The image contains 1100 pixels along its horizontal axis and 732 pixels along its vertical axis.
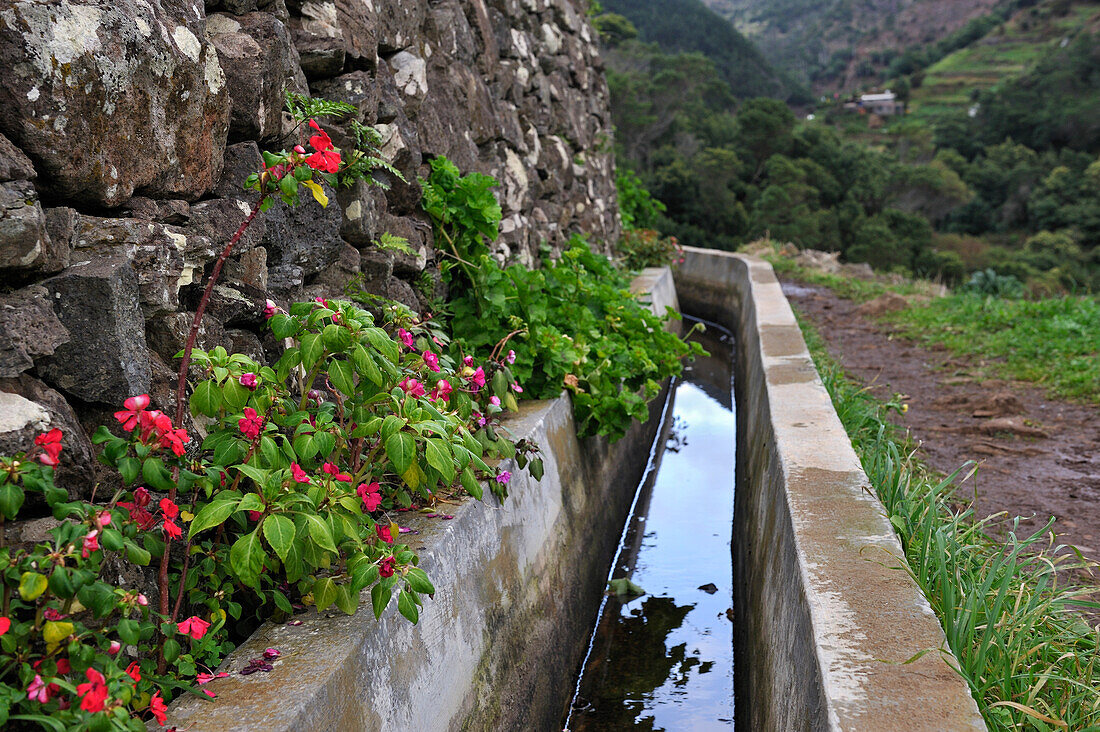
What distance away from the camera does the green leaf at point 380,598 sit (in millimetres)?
2043

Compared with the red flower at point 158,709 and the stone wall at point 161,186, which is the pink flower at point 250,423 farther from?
the red flower at point 158,709

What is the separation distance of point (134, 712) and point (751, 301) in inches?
301

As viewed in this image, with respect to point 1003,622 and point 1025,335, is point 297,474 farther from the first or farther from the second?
point 1025,335

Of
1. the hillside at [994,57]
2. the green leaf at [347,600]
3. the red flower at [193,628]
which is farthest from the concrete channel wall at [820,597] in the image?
the hillside at [994,57]

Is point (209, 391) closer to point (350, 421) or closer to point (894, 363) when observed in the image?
point (350, 421)

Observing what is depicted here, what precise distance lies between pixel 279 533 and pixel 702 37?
59.8 meters

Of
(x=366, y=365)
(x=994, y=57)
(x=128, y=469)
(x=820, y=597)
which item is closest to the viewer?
(x=128, y=469)

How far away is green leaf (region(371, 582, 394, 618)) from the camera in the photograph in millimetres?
2043

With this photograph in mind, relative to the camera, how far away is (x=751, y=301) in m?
8.61

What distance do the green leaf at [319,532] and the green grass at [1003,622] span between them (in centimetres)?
163

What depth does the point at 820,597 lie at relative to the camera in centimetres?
239

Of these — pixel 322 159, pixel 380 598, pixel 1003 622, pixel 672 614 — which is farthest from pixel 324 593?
pixel 672 614

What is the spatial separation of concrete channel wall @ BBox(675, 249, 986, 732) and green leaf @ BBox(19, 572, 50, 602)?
5.39 ft

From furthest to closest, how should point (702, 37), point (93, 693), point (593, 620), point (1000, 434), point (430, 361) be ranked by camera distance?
point (702, 37) < point (1000, 434) < point (593, 620) < point (430, 361) < point (93, 693)
